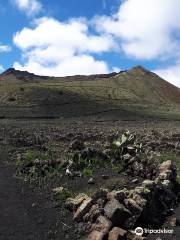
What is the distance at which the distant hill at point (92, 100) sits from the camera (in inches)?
2441

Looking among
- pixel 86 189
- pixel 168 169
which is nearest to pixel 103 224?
pixel 86 189

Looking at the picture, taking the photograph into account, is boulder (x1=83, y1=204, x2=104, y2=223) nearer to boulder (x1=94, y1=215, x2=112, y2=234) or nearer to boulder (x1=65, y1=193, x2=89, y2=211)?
boulder (x1=94, y1=215, x2=112, y2=234)

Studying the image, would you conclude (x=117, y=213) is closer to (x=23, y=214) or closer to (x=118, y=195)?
(x=118, y=195)

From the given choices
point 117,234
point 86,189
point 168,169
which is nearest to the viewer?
point 117,234

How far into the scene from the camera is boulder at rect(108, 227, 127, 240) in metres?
13.9

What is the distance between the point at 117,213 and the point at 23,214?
296 centimetres

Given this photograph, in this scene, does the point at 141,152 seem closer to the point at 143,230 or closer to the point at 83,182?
the point at 83,182

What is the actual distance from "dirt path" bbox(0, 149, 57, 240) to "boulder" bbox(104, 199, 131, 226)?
1.62 meters

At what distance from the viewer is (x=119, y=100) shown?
82.3m

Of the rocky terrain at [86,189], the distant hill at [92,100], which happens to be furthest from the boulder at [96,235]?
the distant hill at [92,100]

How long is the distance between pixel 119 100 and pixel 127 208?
67.0m

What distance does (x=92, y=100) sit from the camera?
7631 centimetres

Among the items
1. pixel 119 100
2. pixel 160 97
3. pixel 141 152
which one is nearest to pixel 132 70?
pixel 160 97

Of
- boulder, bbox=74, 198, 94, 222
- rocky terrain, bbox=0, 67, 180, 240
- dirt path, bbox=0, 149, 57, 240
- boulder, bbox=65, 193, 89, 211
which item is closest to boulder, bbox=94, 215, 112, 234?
rocky terrain, bbox=0, 67, 180, 240
